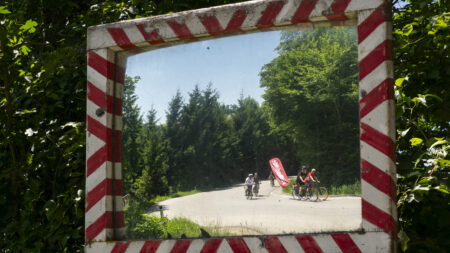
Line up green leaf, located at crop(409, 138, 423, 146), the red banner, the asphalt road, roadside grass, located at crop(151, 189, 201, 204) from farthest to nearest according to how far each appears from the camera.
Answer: green leaf, located at crop(409, 138, 423, 146), roadside grass, located at crop(151, 189, 201, 204), the red banner, the asphalt road

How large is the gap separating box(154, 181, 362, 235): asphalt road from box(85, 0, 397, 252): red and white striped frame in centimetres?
7

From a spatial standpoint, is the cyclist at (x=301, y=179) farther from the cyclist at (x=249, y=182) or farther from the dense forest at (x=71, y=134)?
the dense forest at (x=71, y=134)

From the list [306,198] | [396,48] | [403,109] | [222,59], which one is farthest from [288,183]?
[396,48]

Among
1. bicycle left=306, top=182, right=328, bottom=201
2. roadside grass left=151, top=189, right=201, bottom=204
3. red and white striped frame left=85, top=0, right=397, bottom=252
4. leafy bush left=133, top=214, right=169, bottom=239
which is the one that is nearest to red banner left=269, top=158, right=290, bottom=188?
bicycle left=306, top=182, right=328, bottom=201

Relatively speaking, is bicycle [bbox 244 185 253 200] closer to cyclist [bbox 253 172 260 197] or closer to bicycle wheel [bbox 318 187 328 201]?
cyclist [bbox 253 172 260 197]

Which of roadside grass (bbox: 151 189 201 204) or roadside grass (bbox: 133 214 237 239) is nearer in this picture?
roadside grass (bbox: 133 214 237 239)

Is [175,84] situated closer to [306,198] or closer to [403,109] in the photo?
[306,198]

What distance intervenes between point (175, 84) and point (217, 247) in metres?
0.88

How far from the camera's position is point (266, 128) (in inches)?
88.3

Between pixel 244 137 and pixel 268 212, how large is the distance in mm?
408

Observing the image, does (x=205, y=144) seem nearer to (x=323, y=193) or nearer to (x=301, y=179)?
(x=301, y=179)

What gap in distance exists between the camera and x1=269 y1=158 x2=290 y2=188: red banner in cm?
212

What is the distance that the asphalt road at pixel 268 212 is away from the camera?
2.01 meters

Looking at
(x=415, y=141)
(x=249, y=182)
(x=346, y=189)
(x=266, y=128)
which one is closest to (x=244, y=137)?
(x=266, y=128)
